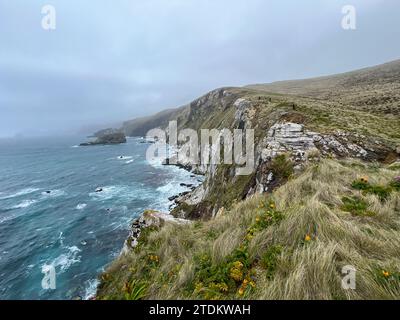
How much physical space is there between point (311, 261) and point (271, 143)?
13542 mm

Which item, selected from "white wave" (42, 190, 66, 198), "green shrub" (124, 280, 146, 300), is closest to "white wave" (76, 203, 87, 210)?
"white wave" (42, 190, 66, 198)

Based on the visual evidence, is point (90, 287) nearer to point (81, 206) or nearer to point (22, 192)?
point (81, 206)

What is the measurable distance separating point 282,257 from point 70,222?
35.7 m

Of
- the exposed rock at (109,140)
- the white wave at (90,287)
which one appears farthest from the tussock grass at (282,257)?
the exposed rock at (109,140)

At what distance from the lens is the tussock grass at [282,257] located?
3498mm

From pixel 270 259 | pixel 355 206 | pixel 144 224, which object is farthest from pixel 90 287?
pixel 355 206

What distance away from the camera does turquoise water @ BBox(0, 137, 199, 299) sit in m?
20.3

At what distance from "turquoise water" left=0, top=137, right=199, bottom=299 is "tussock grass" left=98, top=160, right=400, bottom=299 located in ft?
51.0

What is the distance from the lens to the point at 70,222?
31953 millimetres

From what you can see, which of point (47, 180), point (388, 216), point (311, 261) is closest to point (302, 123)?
point (388, 216)

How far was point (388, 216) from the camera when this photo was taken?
5.34 metres

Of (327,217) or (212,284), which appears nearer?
(212,284)
